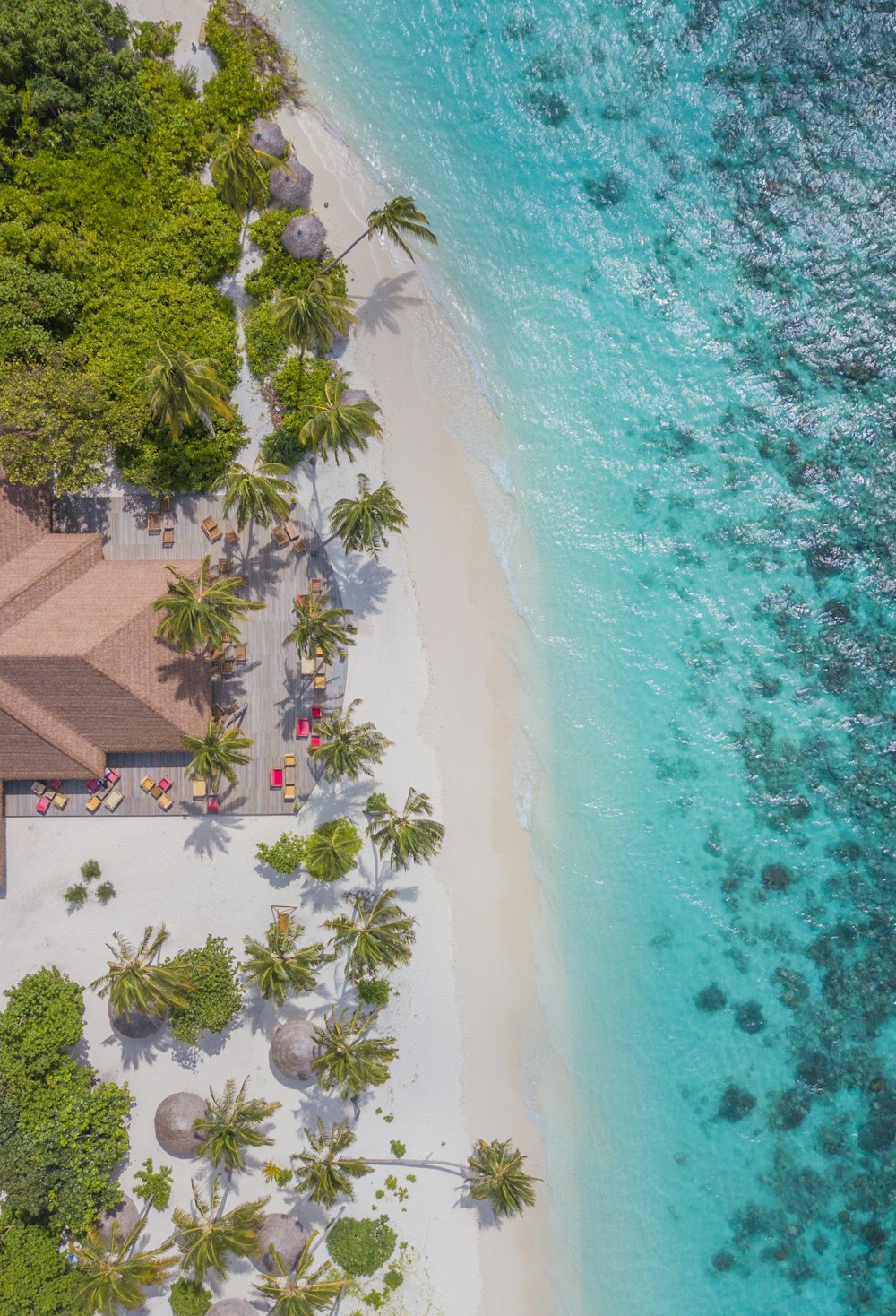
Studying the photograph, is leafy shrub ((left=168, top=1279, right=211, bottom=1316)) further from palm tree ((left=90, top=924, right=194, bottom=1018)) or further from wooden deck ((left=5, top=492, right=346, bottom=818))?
wooden deck ((left=5, top=492, right=346, bottom=818))

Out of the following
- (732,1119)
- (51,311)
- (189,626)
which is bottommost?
(732,1119)

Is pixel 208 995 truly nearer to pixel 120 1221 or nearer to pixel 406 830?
pixel 120 1221

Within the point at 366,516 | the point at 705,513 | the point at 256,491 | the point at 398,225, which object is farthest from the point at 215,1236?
the point at 398,225

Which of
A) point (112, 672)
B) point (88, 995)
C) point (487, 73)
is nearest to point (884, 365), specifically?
point (487, 73)

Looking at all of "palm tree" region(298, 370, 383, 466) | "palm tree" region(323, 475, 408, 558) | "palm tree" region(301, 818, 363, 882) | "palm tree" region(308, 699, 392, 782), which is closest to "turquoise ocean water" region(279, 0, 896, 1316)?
"palm tree" region(323, 475, 408, 558)

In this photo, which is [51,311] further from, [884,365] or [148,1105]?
[884,365]

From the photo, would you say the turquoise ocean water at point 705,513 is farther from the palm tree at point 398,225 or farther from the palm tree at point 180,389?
the palm tree at point 180,389
